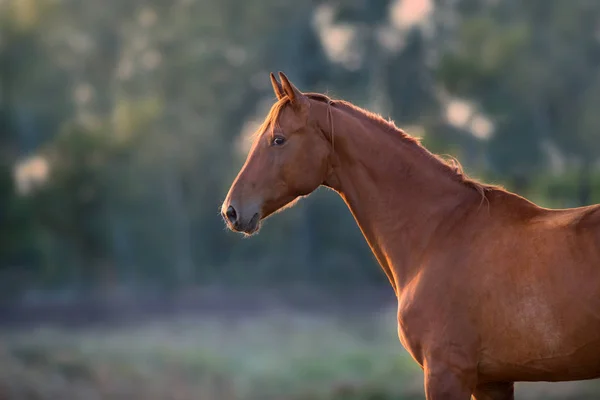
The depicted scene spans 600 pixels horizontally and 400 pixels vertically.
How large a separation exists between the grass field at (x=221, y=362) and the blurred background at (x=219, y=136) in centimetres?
19

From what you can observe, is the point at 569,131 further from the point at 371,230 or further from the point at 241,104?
the point at 371,230

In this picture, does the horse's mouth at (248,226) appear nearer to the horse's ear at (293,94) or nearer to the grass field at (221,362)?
the horse's ear at (293,94)

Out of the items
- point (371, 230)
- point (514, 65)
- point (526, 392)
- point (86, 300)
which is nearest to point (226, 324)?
Result: point (86, 300)

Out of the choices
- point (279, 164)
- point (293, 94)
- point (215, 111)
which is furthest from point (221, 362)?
point (293, 94)

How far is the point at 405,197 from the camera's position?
5430mm

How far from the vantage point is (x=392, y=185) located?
17.9 ft

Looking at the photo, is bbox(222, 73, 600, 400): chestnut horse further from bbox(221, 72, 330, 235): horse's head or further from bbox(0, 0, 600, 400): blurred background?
bbox(0, 0, 600, 400): blurred background

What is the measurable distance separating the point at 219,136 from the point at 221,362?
14.1 m

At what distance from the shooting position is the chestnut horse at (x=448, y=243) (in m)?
4.73

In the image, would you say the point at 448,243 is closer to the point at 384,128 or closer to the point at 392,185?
the point at 392,185

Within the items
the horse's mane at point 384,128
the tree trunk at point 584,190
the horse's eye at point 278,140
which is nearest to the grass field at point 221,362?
the tree trunk at point 584,190

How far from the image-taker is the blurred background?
26938mm

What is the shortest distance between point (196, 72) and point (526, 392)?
2119 cm

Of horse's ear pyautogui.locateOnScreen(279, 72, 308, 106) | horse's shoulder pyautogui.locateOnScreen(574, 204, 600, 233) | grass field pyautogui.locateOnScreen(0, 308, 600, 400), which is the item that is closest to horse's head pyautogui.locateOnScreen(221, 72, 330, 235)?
horse's ear pyautogui.locateOnScreen(279, 72, 308, 106)
